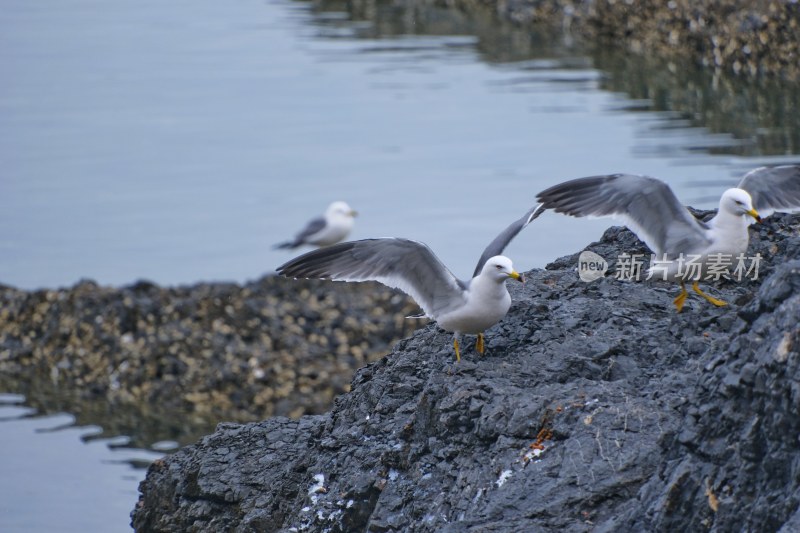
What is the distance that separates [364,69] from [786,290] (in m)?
23.3

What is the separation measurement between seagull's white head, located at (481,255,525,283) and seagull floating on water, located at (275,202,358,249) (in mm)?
9207

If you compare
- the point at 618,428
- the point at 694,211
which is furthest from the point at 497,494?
the point at 694,211

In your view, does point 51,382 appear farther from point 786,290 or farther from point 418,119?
point 418,119

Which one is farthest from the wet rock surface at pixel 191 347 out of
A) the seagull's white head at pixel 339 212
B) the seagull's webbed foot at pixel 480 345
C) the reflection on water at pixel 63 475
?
the seagull's webbed foot at pixel 480 345

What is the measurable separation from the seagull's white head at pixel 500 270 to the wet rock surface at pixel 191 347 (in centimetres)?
576

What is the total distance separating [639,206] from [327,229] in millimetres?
8957

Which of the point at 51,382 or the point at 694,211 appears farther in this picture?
the point at 51,382

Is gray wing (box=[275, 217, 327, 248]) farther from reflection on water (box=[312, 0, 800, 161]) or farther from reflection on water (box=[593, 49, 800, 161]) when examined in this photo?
reflection on water (box=[593, 49, 800, 161])

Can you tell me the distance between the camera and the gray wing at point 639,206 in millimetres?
6410

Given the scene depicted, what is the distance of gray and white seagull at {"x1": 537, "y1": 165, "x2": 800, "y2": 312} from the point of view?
6281mm

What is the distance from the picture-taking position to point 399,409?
19.8 ft

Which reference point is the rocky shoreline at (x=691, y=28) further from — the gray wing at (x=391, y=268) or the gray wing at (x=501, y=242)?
the gray wing at (x=391, y=268)

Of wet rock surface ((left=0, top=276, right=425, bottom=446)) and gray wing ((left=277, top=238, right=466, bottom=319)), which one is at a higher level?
gray wing ((left=277, top=238, right=466, bottom=319))

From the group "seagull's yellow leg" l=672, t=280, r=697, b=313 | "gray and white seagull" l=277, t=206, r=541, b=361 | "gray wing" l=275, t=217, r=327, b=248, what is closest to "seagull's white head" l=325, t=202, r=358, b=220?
"gray wing" l=275, t=217, r=327, b=248
